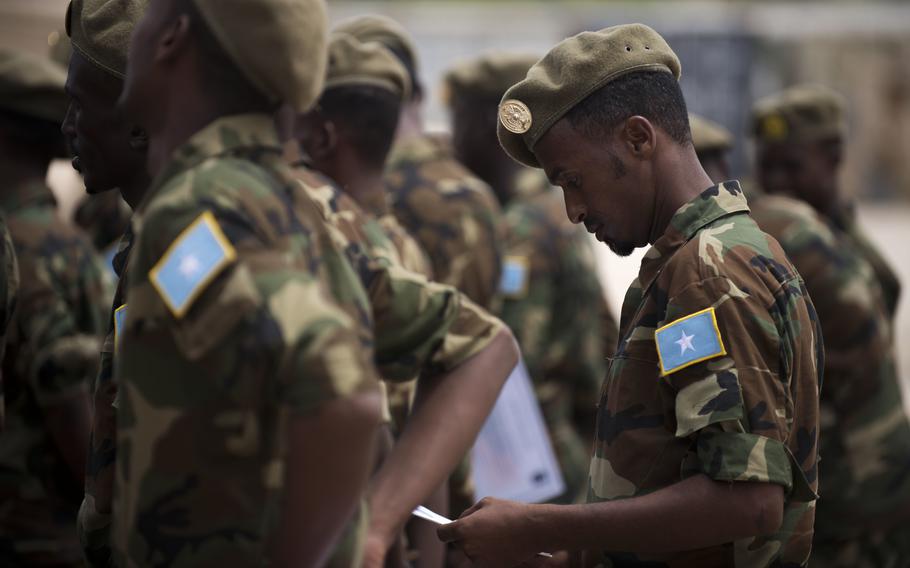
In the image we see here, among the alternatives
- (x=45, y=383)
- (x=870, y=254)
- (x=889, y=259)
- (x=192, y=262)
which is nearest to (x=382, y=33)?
(x=45, y=383)

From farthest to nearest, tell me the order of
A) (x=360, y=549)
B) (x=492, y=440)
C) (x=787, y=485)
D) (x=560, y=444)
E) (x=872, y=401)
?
(x=560, y=444), (x=872, y=401), (x=492, y=440), (x=787, y=485), (x=360, y=549)

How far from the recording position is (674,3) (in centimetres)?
2745

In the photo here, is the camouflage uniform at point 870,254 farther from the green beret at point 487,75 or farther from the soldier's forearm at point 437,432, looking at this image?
the soldier's forearm at point 437,432

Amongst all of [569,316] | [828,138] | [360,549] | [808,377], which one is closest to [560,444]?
[569,316]

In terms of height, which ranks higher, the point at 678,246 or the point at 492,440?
the point at 678,246

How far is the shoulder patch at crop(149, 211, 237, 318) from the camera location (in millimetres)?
1657

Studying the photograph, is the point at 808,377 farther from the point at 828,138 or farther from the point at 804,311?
the point at 828,138

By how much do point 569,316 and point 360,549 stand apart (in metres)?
3.57

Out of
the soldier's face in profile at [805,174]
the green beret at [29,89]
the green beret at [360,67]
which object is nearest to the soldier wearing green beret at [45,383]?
the green beret at [29,89]

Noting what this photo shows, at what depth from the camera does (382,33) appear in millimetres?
4492

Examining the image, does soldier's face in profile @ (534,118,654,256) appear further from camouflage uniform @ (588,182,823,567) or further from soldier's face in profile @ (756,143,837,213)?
soldier's face in profile @ (756,143,837,213)

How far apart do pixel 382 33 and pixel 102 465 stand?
2.61 meters

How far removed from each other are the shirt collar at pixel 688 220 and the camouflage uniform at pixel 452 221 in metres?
2.18

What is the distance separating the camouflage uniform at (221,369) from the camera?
166cm
